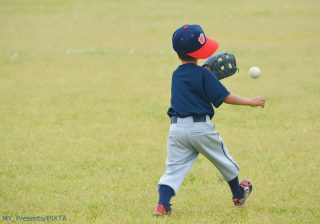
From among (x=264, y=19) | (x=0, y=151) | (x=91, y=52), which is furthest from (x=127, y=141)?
(x=264, y=19)

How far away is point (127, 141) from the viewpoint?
353 inches

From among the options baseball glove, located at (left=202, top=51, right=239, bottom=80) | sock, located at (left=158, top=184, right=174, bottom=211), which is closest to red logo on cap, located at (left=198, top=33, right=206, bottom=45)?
baseball glove, located at (left=202, top=51, right=239, bottom=80)

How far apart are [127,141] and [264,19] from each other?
1491 cm

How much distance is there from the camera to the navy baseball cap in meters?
5.67

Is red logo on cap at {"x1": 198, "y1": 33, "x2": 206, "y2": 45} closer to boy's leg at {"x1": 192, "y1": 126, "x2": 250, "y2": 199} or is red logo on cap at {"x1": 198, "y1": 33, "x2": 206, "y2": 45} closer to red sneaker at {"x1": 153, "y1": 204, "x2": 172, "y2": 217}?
boy's leg at {"x1": 192, "y1": 126, "x2": 250, "y2": 199}

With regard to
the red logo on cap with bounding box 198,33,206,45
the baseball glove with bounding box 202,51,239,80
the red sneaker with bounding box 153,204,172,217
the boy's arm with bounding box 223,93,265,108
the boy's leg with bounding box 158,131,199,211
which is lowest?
the red sneaker with bounding box 153,204,172,217

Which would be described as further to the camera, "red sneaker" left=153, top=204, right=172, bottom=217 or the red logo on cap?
"red sneaker" left=153, top=204, right=172, bottom=217

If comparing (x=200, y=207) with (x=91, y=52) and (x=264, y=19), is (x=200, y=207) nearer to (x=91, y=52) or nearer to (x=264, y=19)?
(x=91, y=52)

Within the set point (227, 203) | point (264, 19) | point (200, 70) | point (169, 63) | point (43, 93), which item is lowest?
point (264, 19)

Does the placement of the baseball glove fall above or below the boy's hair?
below

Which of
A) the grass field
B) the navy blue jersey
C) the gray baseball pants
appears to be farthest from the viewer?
the grass field

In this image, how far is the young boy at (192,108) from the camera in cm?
568

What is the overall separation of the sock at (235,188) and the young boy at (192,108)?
0.14 metres

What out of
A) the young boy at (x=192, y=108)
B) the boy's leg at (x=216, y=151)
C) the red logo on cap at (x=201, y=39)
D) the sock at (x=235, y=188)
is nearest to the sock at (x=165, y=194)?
the young boy at (x=192, y=108)
